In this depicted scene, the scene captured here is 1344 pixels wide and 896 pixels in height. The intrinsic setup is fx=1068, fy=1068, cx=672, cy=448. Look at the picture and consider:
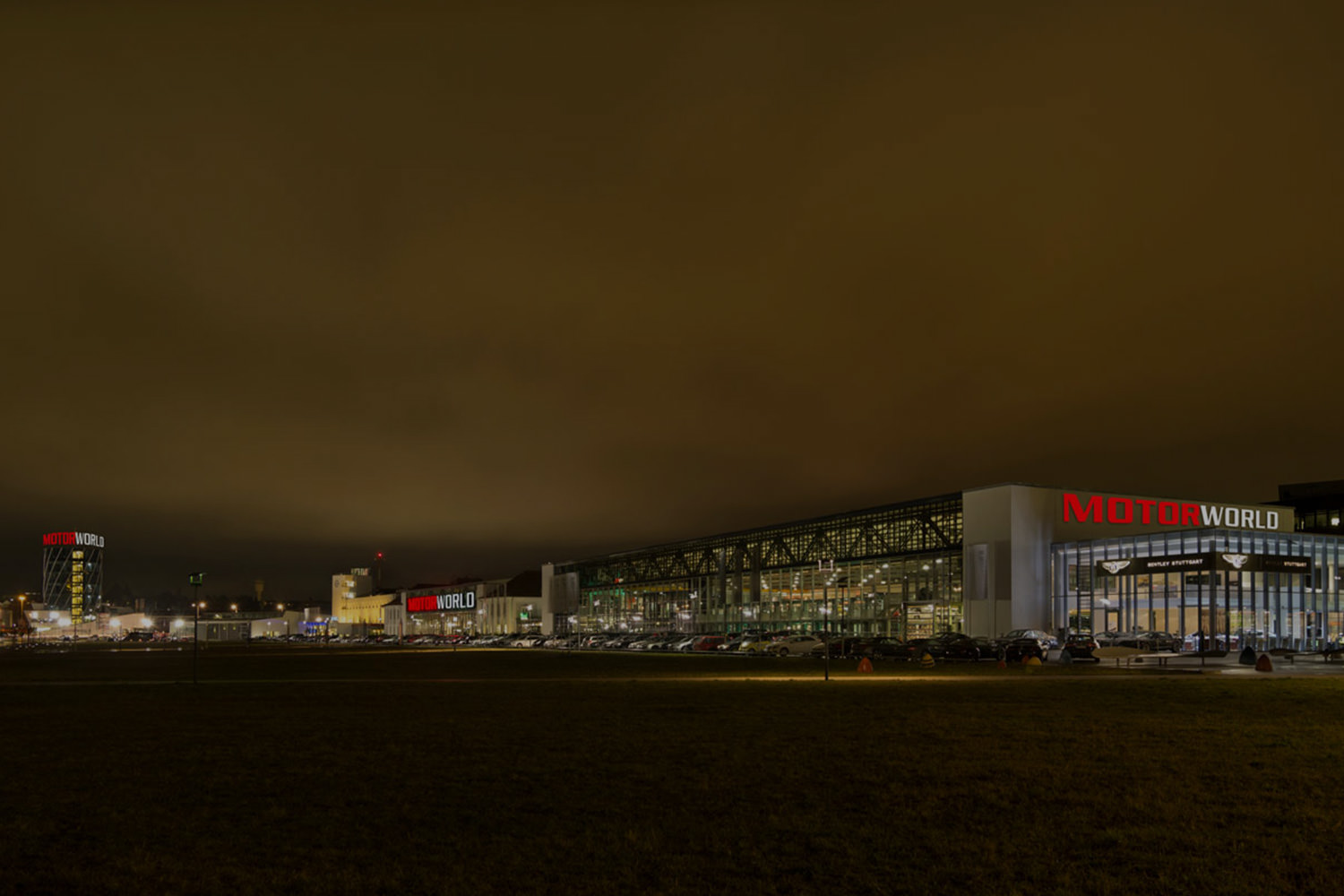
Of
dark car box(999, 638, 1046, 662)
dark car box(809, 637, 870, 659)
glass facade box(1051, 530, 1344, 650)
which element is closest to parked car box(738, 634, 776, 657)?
dark car box(809, 637, 870, 659)

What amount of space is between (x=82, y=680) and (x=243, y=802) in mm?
36280

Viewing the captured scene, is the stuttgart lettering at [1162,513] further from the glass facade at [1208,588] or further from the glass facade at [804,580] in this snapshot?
the glass facade at [804,580]

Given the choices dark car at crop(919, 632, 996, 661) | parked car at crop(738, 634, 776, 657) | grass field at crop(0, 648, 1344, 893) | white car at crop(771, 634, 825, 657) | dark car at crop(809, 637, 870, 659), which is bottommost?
parked car at crop(738, 634, 776, 657)

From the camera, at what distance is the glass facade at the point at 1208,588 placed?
76188mm

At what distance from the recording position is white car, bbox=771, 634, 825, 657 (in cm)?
7519

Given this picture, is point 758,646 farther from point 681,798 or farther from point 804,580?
point 681,798

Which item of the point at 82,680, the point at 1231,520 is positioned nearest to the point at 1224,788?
the point at 82,680

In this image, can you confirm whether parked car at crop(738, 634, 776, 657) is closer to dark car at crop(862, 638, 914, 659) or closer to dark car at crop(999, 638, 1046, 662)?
dark car at crop(862, 638, 914, 659)

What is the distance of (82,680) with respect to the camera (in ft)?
143

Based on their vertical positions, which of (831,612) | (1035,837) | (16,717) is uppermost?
(1035,837)

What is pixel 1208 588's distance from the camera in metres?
78.5

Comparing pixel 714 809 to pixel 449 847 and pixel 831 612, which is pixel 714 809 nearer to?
pixel 449 847

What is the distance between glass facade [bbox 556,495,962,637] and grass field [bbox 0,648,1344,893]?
4300 cm

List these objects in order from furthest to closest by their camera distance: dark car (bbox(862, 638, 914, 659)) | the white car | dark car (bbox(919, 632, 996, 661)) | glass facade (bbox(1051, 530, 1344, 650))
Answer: glass facade (bbox(1051, 530, 1344, 650)), the white car, dark car (bbox(862, 638, 914, 659)), dark car (bbox(919, 632, 996, 661))
